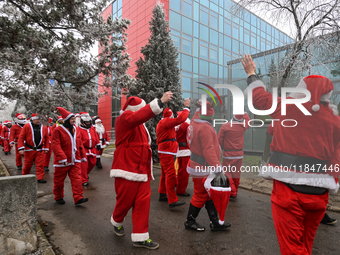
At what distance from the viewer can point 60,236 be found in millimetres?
3562

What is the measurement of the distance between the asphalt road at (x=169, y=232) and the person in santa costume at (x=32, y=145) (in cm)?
253

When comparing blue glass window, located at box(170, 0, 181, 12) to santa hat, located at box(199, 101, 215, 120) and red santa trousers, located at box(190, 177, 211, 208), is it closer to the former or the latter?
santa hat, located at box(199, 101, 215, 120)

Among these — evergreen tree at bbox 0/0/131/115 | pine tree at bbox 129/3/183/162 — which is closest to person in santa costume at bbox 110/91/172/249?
evergreen tree at bbox 0/0/131/115

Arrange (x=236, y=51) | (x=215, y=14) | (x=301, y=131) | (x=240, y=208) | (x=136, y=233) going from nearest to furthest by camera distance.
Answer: (x=301, y=131) → (x=136, y=233) → (x=240, y=208) → (x=236, y=51) → (x=215, y=14)

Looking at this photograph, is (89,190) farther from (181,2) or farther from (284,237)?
(181,2)

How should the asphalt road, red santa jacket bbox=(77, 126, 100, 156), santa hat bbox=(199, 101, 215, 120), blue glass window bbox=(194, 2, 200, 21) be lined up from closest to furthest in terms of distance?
santa hat bbox=(199, 101, 215, 120) → the asphalt road → red santa jacket bbox=(77, 126, 100, 156) → blue glass window bbox=(194, 2, 200, 21)

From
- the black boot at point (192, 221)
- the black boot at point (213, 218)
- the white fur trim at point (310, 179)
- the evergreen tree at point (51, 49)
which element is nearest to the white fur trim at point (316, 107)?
the white fur trim at point (310, 179)

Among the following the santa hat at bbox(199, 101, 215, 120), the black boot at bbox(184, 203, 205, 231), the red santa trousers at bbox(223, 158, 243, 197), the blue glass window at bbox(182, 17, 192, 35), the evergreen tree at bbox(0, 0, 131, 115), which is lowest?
the black boot at bbox(184, 203, 205, 231)

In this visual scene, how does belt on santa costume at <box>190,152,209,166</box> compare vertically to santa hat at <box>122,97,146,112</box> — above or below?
below

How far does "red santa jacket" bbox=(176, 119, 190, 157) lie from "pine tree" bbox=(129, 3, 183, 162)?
4.91 m

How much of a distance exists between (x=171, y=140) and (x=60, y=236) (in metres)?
2.62

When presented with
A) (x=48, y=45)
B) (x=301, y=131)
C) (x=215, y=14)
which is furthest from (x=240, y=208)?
(x=215, y=14)

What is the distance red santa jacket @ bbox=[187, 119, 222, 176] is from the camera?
3.32 meters

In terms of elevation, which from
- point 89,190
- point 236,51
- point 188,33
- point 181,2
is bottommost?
point 89,190
